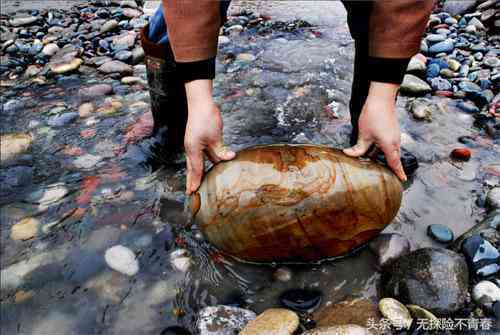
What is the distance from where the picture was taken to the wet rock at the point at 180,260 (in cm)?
200

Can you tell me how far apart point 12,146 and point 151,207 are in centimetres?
122

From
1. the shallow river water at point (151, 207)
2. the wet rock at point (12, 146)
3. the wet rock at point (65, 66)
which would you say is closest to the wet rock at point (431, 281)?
the shallow river water at point (151, 207)

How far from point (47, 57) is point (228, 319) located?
148 inches

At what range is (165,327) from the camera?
5.74 ft

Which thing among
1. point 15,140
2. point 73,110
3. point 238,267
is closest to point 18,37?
point 73,110

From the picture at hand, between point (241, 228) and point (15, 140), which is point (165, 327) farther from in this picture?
point (15, 140)

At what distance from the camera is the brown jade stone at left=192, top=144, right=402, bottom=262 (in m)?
1.76

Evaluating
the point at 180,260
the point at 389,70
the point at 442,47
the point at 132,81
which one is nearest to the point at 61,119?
the point at 132,81

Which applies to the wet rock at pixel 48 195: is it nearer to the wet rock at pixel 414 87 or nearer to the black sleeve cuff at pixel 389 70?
the black sleeve cuff at pixel 389 70

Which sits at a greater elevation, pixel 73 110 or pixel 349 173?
pixel 349 173

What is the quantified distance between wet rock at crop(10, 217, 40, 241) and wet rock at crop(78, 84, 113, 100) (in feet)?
5.15

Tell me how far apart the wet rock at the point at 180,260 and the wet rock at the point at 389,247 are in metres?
0.89

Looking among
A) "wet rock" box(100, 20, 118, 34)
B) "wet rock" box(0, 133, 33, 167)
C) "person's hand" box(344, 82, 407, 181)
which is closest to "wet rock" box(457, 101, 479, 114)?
"person's hand" box(344, 82, 407, 181)

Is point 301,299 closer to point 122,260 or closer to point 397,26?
point 122,260
